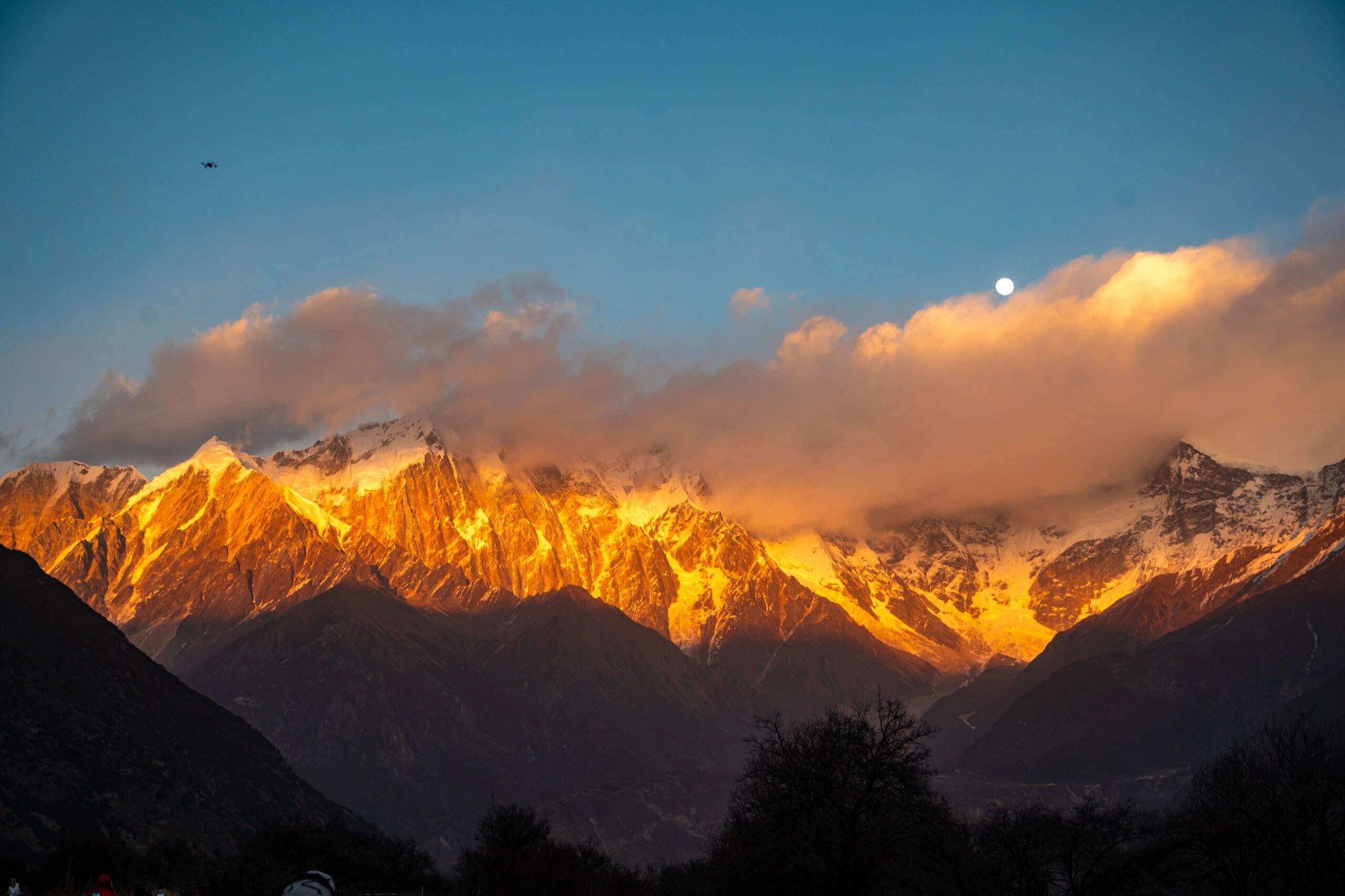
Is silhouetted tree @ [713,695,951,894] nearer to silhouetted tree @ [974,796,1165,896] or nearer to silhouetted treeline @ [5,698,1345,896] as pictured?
silhouetted treeline @ [5,698,1345,896]

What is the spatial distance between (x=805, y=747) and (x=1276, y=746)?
1266 inches

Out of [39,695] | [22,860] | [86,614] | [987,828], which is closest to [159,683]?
[86,614]

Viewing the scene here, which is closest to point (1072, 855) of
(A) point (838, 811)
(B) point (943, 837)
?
(B) point (943, 837)

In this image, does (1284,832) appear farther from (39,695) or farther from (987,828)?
(39,695)

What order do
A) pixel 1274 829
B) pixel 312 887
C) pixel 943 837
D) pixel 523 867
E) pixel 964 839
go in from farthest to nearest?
pixel 523 867 < pixel 964 839 < pixel 943 837 < pixel 1274 829 < pixel 312 887

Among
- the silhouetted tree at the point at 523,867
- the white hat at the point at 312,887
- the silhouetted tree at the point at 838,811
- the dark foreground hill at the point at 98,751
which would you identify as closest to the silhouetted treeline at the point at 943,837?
the silhouetted tree at the point at 838,811

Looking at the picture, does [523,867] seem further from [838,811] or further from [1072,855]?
[838,811]

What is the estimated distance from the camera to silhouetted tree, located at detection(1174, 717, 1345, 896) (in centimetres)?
5916

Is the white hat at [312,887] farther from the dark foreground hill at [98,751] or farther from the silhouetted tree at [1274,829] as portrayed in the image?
the dark foreground hill at [98,751]

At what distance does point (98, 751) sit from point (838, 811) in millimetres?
138292

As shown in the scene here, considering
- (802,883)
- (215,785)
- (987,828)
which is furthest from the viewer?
(215,785)

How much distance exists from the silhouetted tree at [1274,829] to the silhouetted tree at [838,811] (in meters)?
16.1

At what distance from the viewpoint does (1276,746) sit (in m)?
70.8

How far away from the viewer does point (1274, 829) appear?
2413 inches
